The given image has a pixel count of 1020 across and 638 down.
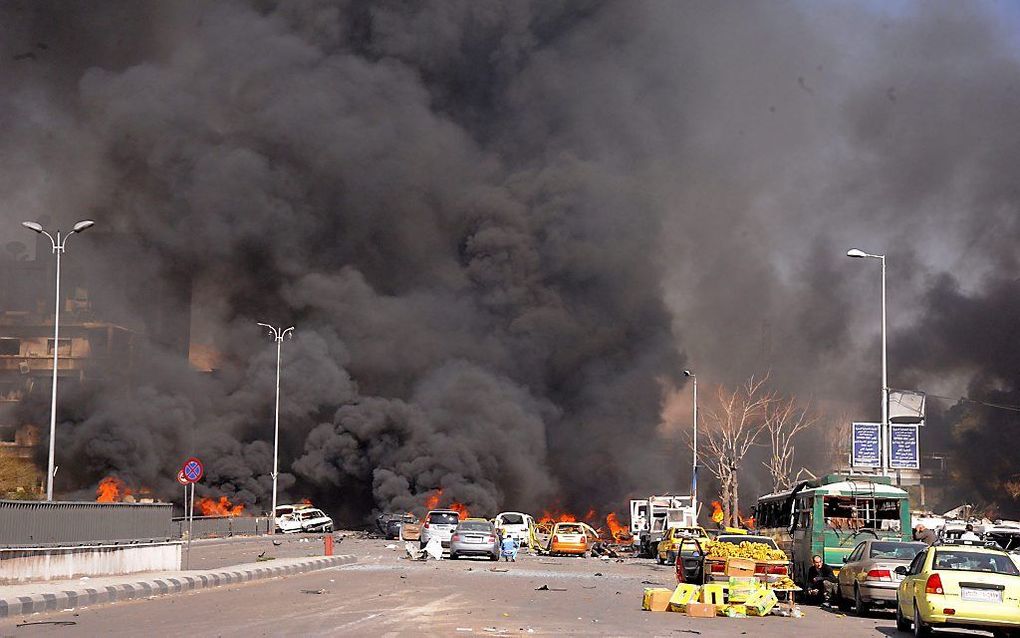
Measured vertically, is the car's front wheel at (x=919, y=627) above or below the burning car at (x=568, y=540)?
above

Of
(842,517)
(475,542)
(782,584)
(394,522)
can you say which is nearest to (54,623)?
(782,584)

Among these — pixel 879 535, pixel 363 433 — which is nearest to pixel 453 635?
pixel 879 535

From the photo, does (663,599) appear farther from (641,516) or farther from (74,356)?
(74,356)

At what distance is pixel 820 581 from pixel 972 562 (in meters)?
8.60

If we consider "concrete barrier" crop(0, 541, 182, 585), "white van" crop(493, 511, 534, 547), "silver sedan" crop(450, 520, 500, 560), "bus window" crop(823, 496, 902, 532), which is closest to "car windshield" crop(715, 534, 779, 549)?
"bus window" crop(823, 496, 902, 532)

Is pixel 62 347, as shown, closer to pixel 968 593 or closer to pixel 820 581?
pixel 820 581

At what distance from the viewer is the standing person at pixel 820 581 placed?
24.8 meters

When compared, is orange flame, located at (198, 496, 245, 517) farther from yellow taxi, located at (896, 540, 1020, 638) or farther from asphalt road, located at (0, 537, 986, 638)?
yellow taxi, located at (896, 540, 1020, 638)

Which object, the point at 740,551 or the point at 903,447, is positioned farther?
the point at 903,447

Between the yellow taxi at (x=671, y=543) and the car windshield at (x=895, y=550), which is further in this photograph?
the yellow taxi at (x=671, y=543)

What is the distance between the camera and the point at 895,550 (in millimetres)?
21891

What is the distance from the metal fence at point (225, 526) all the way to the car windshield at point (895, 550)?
34.2m

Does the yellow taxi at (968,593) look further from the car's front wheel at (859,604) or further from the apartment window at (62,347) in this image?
the apartment window at (62,347)

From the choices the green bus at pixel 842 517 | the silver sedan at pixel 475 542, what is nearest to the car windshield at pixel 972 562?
the green bus at pixel 842 517
